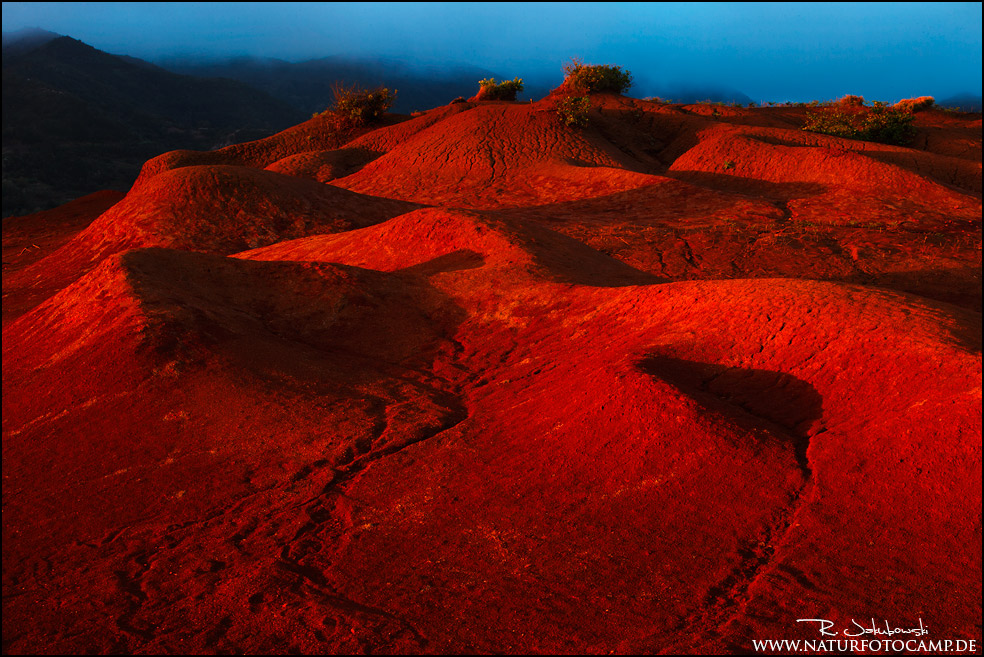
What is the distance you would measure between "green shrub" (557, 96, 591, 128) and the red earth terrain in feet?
51.8

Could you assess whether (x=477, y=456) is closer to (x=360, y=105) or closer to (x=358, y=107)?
(x=358, y=107)

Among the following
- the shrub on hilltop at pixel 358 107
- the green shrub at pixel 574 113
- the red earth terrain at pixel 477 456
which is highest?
the shrub on hilltop at pixel 358 107

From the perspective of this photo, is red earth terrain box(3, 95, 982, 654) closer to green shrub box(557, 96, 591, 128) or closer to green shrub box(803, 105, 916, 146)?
green shrub box(557, 96, 591, 128)

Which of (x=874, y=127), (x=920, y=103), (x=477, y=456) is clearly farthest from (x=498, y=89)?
(x=477, y=456)

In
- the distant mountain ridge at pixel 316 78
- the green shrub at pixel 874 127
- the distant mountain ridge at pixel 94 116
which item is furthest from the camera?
the distant mountain ridge at pixel 316 78

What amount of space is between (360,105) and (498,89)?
7.23 metres

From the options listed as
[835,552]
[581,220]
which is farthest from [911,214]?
[835,552]

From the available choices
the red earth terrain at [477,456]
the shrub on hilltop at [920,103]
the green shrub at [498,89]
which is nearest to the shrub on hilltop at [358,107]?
the green shrub at [498,89]

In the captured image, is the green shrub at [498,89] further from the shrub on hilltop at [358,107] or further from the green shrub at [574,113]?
the green shrub at [574,113]

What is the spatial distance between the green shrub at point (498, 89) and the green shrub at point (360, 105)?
5.00m

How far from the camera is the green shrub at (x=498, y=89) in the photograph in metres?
32.3

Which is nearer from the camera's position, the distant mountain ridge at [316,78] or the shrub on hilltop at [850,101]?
the shrub on hilltop at [850,101]

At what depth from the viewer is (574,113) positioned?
80.6ft

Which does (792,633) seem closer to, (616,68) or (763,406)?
(763,406)
